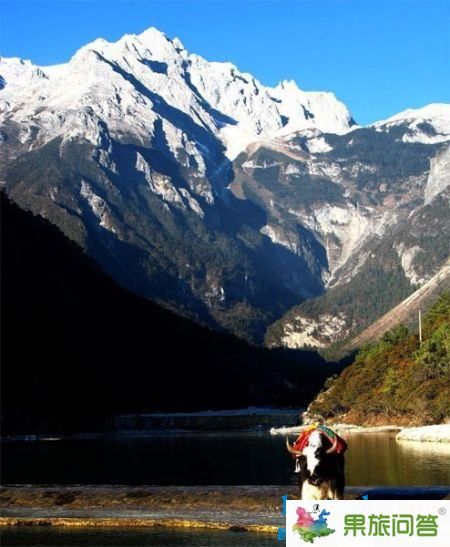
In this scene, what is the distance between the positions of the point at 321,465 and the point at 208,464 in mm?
73908

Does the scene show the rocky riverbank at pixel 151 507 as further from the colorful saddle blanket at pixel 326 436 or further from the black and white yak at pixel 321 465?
the colorful saddle blanket at pixel 326 436

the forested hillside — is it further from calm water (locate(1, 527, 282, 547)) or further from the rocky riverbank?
calm water (locate(1, 527, 282, 547))

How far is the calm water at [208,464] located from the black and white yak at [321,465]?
136ft

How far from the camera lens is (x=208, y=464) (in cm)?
9725

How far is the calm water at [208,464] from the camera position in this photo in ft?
245

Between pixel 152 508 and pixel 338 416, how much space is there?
133 m

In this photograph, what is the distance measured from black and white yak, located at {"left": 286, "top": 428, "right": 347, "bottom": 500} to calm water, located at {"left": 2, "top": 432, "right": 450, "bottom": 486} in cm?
4145

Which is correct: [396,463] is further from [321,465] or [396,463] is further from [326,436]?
[326,436]

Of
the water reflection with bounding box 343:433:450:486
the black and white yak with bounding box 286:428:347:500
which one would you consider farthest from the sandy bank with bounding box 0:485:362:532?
the black and white yak with bounding box 286:428:347:500

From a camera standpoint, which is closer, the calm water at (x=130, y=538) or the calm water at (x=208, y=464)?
the calm water at (x=130, y=538)

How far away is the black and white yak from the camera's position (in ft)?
81.8

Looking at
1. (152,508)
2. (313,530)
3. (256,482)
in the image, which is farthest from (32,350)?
(313,530)

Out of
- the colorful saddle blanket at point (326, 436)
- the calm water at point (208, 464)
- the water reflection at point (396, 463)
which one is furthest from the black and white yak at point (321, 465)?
the calm water at point (208, 464)

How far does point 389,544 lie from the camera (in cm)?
2136
